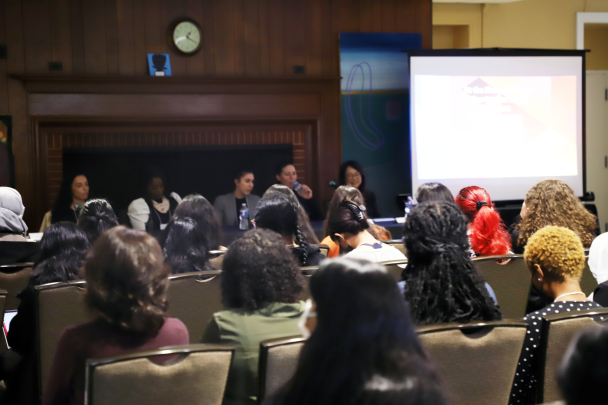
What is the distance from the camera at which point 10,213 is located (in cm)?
289

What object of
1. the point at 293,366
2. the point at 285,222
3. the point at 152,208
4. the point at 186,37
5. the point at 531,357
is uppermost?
the point at 186,37

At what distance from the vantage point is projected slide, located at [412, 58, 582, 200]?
18.9ft

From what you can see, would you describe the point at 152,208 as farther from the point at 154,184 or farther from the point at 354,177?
the point at 354,177

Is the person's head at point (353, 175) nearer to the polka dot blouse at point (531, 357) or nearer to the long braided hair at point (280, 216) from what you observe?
the long braided hair at point (280, 216)

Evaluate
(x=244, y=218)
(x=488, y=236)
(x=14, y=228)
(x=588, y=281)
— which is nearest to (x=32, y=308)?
(x=14, y=228)

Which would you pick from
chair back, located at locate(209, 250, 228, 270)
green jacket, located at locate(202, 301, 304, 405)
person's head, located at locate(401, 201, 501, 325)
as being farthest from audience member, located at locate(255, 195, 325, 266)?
green jacket, located at locate(202, 301, 304, 405)

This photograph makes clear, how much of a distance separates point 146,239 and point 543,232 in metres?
1.21

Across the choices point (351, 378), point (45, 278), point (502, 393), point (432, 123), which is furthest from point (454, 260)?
point (432, 123)

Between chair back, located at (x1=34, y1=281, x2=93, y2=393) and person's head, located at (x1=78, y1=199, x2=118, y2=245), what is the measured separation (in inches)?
31.4

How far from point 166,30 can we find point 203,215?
3474 millimetres

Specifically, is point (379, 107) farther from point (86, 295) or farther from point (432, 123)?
point (86, 295)

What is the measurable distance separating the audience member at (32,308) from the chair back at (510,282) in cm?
164

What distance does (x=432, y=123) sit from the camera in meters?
5.75

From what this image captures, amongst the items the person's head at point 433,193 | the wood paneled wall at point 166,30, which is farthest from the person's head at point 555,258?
the wood paneled wall at point 166,30
